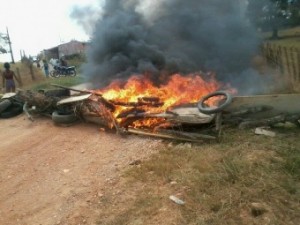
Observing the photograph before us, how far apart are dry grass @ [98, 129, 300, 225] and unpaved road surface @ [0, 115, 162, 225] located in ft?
1.34

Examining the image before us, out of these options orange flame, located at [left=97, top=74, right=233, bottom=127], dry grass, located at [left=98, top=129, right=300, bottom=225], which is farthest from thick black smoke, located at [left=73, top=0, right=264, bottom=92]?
dry grass, located at [left=98, top=129, right=300, bottom=225]

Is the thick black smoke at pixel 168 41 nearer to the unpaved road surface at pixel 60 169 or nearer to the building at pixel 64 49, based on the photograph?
the unpaved road surface at pixel 60 169

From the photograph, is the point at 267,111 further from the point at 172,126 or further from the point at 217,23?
the point at 217,23

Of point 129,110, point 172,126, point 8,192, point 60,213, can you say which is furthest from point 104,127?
point 60,213

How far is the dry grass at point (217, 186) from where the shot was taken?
4.61 m

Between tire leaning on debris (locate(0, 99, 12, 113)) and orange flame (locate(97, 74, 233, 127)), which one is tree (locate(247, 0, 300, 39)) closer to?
orange flame (locate(97, 74, 233, 127))

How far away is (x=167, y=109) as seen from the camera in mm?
8195

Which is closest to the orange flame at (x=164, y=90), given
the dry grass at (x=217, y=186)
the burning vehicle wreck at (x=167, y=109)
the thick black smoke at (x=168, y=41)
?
the burning vehicle wreck at (x=167, y=109)

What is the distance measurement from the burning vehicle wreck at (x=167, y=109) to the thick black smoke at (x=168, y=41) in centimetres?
118

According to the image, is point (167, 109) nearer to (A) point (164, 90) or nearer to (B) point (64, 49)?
(A) point (164, 90)

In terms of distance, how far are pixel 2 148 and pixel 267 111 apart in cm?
563

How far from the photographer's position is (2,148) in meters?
8.13

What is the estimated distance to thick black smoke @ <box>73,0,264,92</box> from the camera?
12062mm

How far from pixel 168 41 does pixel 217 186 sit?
860 centimetres
